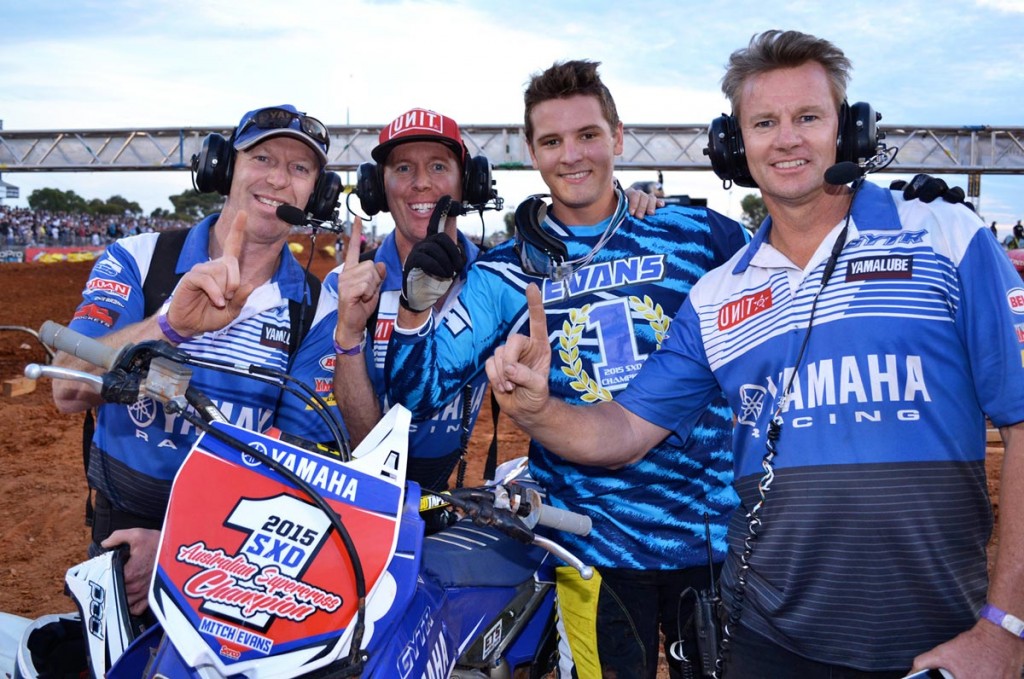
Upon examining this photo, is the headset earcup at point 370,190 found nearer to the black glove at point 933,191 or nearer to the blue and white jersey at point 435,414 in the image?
the blue and white jersey at point 435,414

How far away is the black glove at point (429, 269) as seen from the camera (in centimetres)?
268

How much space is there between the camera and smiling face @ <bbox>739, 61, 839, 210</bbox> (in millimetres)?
2434

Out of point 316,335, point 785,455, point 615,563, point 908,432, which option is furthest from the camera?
point 316,335

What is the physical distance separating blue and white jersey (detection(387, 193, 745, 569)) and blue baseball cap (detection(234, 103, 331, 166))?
976 mm

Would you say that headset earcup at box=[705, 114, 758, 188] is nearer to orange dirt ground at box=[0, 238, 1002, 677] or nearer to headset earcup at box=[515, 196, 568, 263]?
headset earcup at box=[515, 196, 568, 263]

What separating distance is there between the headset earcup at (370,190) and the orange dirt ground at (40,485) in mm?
3163

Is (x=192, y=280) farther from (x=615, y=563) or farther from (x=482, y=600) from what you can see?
(x=615, y=563)

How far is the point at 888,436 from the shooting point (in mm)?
2119

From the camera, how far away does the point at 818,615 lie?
7.26 ft

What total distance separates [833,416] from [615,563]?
3.50 ft

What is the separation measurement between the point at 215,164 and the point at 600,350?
5.85ft

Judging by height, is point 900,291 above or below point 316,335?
above

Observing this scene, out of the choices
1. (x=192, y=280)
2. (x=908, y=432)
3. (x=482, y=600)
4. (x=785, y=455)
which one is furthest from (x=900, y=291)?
(x=192, y=280)

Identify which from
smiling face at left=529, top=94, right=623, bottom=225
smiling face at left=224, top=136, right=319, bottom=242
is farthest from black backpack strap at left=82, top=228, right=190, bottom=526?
smiling face at left=529, top=94, right=623, bottom=225
